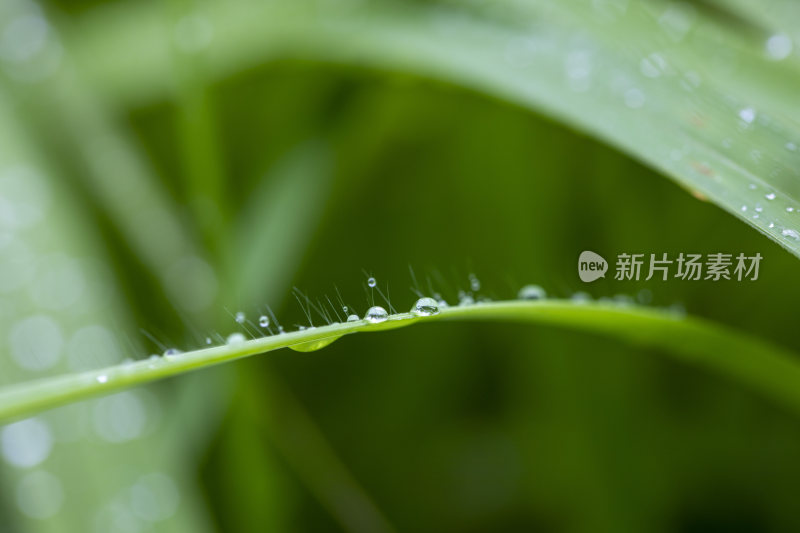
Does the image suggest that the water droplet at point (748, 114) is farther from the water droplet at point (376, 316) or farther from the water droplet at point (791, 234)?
the water droplet at point (376, 316)

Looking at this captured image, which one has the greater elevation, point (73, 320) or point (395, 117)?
point (395, 117)

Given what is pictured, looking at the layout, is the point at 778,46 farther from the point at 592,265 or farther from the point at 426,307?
the point at 426,307

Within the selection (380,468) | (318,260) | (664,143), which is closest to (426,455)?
(380,468)

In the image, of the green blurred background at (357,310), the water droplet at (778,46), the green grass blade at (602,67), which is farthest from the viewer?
the green blurred background at (357,310)

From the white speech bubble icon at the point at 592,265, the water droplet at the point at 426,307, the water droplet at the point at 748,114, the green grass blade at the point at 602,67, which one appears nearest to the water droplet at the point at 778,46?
the green grass blade at the point at 602,67

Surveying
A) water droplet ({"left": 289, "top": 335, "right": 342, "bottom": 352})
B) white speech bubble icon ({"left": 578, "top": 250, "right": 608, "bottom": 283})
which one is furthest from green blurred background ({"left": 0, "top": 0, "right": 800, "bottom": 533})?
water droplet ({"left": 289, "top": 335, "right": 342, "bottom": 352})

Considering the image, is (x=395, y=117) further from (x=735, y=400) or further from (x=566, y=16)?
(x=735, y=400)
